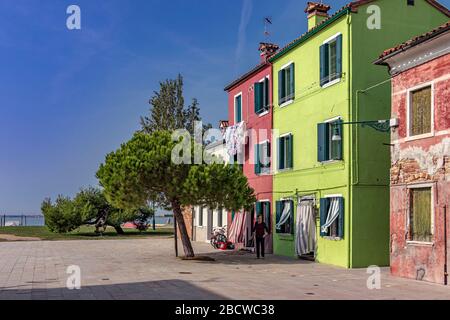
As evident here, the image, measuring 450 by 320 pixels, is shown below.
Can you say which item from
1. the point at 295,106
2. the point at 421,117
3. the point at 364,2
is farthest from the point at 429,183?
the point at 295,106

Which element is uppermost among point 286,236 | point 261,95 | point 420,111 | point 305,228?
point 261,95

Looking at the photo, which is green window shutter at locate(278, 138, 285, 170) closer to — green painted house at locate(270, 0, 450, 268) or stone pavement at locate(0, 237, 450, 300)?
green painted house at locate(270, 0, 450, 268)

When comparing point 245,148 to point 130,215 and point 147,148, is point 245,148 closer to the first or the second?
point 147,148

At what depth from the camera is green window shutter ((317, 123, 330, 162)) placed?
19.3m

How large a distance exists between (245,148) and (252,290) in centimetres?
1442

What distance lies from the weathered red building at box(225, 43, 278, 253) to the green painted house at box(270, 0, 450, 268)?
9.44 ft

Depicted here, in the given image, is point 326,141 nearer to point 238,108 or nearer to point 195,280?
point 195,280

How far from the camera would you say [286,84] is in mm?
23000

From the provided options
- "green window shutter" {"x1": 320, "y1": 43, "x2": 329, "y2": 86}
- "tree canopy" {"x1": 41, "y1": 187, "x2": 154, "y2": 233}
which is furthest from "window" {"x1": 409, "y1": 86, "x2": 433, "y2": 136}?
"tree canopy" {"x1": 41, "y1": 187, "x2": 154, "y2": 233}

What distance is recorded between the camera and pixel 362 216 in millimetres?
17953

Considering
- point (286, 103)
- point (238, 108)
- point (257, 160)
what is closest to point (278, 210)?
point (257, 160)

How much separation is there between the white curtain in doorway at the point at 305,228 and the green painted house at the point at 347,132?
36 mm

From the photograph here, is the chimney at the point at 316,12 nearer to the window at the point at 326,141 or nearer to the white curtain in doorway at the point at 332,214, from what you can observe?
the window at the point at 326,141

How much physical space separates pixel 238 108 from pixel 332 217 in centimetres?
1119
